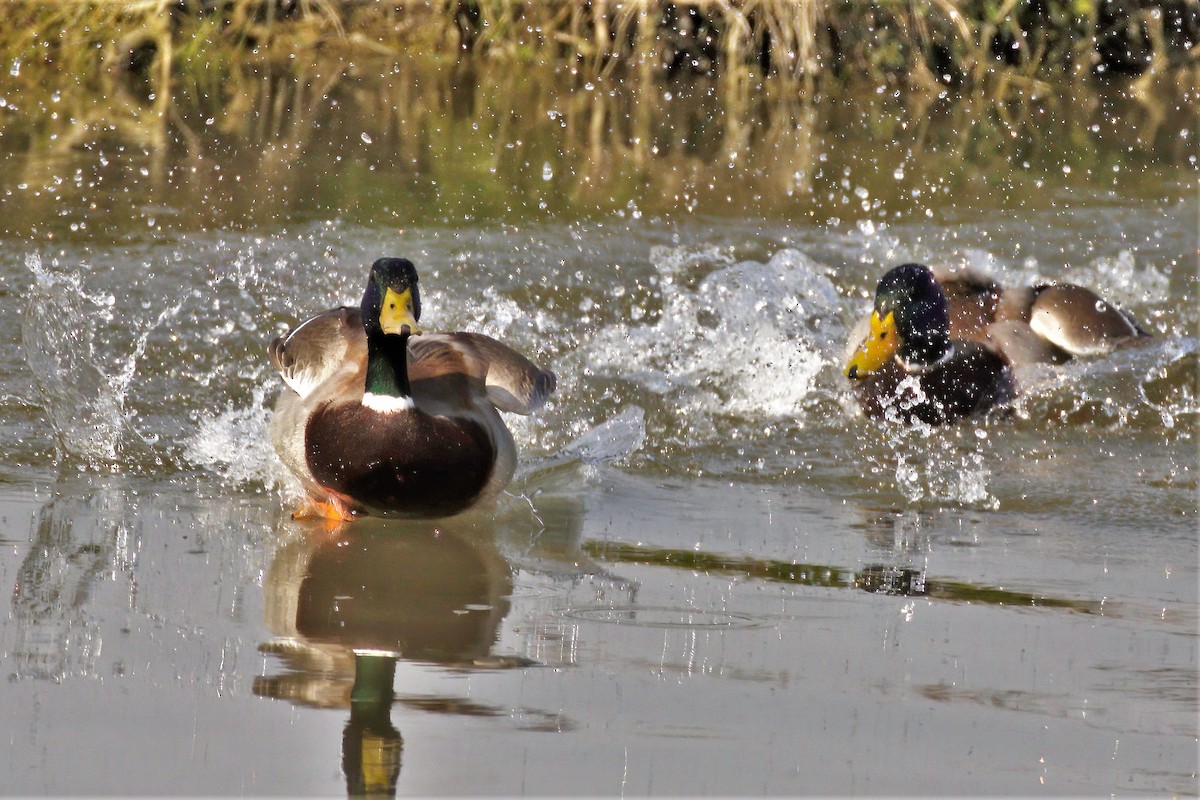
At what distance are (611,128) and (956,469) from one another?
772 cm

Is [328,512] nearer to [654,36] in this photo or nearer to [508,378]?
[508,378]

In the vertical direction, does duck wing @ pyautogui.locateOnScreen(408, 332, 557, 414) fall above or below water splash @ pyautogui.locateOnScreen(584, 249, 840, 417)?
below

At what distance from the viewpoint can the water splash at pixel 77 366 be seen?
5.54 metres

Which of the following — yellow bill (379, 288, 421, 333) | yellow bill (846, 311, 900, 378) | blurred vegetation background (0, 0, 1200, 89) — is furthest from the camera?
blurred vegetation background (0, 0, 1200, 89)

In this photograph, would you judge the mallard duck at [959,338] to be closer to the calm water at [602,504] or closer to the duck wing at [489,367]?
the calm water at [602,504]

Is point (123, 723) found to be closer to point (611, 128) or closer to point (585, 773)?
point (585, 773)

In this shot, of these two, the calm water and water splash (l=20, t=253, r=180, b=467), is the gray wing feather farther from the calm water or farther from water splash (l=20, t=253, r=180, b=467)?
water splash (l=20, t=253, r=180, b=467)

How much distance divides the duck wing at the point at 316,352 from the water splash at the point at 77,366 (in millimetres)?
643

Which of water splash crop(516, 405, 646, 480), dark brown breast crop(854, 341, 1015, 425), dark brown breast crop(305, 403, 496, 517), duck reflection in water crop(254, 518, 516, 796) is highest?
dark brown breast crop(854, 341, 1015, 425)

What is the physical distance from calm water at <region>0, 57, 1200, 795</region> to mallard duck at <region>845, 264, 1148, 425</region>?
0.21 meters

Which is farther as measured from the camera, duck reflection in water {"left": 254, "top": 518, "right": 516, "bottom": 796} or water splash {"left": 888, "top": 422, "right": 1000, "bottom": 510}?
water splash {"left": 888, "top": 422, "right": 1000, "bottom": 510}

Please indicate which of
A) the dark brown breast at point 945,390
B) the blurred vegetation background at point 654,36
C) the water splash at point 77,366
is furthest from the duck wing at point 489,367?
the blurred vegetation background at point 654,36

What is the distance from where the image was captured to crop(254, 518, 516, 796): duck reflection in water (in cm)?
321

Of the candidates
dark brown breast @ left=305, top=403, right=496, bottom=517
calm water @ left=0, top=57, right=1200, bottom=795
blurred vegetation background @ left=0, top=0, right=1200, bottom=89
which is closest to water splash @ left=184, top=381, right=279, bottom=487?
calm water @ left=0, top=57, right=1200, bottom=795
